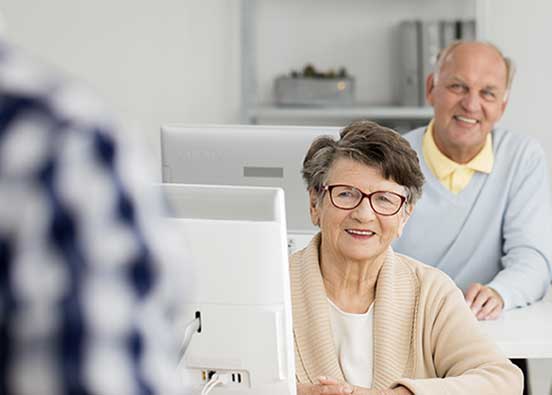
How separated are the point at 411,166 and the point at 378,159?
7 centimetres

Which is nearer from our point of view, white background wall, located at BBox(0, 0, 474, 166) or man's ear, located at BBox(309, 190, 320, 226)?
man's ear, located at BBox(309, 190, 320, 226)

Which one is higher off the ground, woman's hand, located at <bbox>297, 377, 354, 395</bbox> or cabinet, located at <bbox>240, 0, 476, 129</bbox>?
cabinet, located at <bbox>240, 0, 476, 129</bbox>

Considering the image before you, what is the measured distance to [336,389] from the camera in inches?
67.0

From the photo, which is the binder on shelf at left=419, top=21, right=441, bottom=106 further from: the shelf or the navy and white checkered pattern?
Result: the navy and white checkered pattern

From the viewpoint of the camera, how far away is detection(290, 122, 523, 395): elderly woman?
1.84 metres

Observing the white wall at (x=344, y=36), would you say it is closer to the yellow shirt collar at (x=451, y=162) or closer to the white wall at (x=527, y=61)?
the white wall at (x=527, y=61)

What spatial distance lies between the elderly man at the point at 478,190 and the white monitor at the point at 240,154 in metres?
0.69

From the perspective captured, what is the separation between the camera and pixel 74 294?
0.40 meters

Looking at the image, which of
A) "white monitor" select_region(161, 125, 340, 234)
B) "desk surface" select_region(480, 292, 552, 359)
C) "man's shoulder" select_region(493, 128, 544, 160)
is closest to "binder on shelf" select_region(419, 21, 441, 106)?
"man's shoulder" select_region(493, 128, 544, 160)

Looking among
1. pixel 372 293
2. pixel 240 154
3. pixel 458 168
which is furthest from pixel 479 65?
pixel 372 293

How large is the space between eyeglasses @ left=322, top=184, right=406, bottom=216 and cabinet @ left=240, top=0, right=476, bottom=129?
7.00 ft

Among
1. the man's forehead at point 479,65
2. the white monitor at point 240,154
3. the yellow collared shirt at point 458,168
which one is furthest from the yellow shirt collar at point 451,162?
the white monitor at point 240,154

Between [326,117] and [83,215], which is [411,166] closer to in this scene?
[83,215]

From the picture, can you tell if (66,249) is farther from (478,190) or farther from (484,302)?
(478,190)
